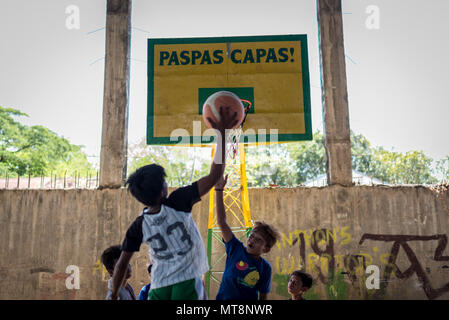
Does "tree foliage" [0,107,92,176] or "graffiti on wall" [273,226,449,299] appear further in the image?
"tree foliage" [0,107,92,176]

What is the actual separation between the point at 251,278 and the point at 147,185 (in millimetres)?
1394

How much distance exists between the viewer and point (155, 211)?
2609 mm

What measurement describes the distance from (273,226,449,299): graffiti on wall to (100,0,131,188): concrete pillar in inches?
160

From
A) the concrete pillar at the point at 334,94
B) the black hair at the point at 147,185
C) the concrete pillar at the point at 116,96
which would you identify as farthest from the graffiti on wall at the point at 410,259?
the black hair at the point at 147,185

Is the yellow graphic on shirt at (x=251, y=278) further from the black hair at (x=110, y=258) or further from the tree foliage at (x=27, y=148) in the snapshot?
the tree foliage at (x=27, y=148)

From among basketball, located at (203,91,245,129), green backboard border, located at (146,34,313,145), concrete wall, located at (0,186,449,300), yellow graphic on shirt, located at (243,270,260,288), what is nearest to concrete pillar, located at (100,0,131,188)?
green backboard border, located at (146,34,313,145)

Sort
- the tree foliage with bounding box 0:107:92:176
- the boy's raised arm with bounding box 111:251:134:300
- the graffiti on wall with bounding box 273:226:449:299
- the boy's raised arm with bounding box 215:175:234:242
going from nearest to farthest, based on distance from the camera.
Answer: the boy's raised arm with bounding box 111:251:134:300 → the boy's raised arm with bounding box 215:175:234:242 → the graffiti on wall with bounding box 273:226:449:299 → the tree foliage with bounding box 0:107:92:176

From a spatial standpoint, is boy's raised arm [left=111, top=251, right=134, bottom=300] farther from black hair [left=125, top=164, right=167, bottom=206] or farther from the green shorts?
black hair [left=125, top=164, right=167, bottom=206]

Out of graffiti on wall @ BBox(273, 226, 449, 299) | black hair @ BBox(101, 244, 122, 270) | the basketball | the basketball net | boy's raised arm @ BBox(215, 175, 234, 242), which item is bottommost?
graffiti on wall @ BBox(273, 226, 449, 299)

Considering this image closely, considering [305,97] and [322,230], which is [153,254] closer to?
[322,230]

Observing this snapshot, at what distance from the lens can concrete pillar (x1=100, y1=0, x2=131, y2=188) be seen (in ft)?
28.6
